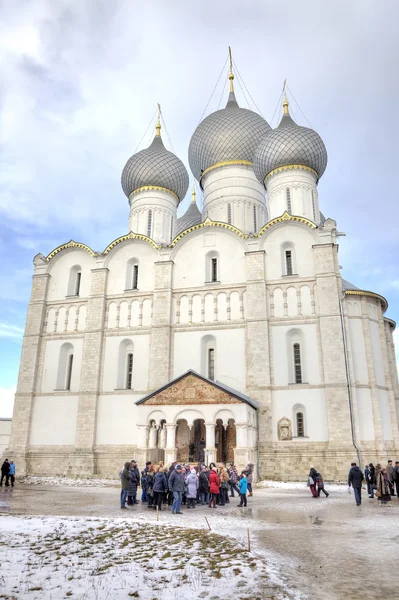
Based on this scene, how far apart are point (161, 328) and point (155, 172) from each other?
1137 centimetres

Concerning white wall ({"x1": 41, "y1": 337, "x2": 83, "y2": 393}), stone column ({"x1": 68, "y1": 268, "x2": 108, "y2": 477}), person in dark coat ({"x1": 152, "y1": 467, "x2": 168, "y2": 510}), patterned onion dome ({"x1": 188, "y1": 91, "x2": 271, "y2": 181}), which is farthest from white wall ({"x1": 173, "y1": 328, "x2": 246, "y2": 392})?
patterned onion dome ({"x1": 188, "y1": 91, "x2": 271, "y2": 181})

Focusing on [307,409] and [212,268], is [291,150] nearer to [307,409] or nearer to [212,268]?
[212,268]

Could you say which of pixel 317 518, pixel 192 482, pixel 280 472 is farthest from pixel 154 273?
pixel 317 518

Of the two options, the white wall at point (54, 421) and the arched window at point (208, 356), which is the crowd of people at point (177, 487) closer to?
the arched window at point (208, 356)

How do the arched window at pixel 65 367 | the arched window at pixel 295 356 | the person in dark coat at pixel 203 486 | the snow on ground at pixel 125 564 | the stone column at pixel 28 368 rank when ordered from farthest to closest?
the arched window at pixel 65 367 → the stone column at pixel 28 368 → the arched window at pixel 295 356 → the person in dark coat at pixel 203 486 → the snow on ground at pixel 125 564

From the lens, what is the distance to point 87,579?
5137 mm

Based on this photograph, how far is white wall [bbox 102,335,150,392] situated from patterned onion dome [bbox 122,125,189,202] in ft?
35.4

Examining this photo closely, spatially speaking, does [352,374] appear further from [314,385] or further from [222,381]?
[222,381]

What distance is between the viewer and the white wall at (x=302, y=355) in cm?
2050

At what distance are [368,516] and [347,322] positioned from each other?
484 inches

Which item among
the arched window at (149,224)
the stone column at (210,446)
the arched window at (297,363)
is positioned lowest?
the stone column at (210,446)

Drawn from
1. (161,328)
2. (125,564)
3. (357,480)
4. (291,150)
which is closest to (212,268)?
(161,328)

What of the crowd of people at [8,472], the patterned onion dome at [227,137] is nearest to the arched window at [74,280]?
the crowd of people at [8,472]

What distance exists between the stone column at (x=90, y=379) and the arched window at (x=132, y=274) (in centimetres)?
122
